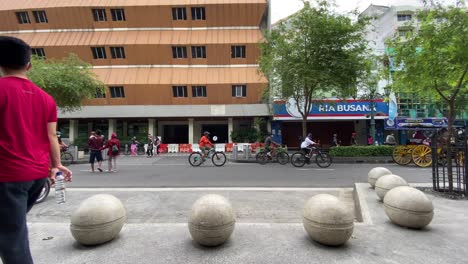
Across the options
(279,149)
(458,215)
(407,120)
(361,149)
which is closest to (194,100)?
(279,149)

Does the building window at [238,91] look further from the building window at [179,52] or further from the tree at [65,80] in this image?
the tree at [65,80]

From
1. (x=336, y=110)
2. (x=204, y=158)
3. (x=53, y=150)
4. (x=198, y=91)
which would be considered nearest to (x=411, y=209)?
(x=53, y=150)

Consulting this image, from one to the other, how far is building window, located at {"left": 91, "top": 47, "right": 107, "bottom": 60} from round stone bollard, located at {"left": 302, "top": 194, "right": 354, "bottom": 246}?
28.6 metres

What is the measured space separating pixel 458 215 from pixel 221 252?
178 inches

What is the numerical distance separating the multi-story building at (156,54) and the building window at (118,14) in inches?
4.7

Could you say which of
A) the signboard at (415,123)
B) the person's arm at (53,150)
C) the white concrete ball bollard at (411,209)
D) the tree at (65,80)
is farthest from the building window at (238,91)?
the person's arm at (53,150)

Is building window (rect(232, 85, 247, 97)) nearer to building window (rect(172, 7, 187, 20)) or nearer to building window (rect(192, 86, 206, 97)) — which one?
building window (rect(192, 86, 206, 97))

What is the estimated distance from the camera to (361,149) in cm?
1662

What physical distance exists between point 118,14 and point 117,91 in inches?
322

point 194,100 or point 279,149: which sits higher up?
point 194,100

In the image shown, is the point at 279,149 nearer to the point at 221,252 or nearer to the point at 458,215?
the point at 458,215

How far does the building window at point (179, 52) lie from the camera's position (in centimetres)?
2727

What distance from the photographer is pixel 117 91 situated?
26.2 meters

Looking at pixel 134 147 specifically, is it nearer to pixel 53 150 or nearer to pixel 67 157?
pixel 67 157
